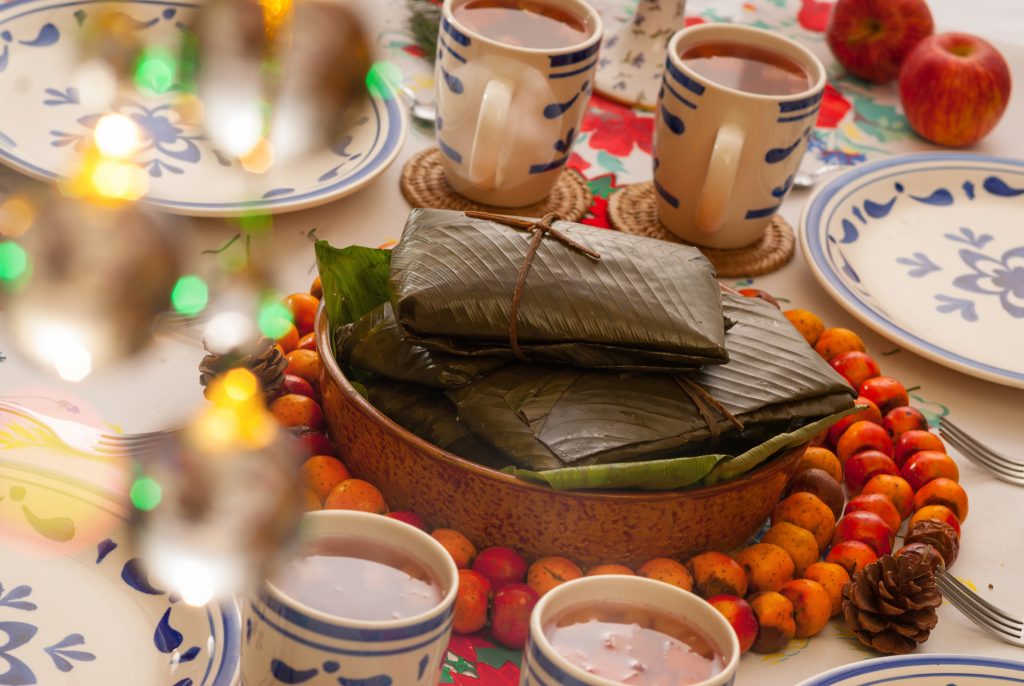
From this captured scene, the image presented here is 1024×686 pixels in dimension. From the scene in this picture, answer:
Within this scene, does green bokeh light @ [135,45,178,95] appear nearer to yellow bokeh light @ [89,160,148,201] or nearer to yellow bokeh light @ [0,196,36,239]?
yellow bokeh light @ [89,160,148,201]

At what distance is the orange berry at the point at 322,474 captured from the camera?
70 cm

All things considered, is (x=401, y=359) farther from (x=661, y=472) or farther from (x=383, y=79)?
(x=383, y=79)

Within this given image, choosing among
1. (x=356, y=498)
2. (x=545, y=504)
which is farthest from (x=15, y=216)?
(x=545, y=504)

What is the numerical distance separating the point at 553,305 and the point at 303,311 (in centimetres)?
24

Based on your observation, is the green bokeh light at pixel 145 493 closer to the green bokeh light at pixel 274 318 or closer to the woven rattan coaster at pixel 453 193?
the green bokeh light at pixel 274 318

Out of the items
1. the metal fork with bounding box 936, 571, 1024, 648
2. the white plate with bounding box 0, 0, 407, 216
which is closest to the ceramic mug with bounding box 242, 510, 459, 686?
the metal fork with bounding box 936, 571, 1024, 648

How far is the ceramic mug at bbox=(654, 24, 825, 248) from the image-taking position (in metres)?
0.94

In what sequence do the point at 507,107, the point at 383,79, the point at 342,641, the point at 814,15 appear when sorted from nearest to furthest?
1. the point at 342,641
2. the point at 507,107
3. the point at 383,79
4. the point at 814,15

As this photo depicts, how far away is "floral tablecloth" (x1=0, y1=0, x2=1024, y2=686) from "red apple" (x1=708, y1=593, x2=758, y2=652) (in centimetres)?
2

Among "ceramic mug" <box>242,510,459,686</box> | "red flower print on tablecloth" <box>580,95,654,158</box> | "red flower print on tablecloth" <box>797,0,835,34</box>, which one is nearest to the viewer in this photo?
"ceramic mug" <box>242,510,459,686</box>

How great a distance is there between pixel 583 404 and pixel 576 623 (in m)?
0.19

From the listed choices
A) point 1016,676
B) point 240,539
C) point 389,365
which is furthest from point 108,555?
point 1016,676

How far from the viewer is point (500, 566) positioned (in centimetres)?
64

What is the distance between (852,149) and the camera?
1.25 metres
